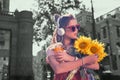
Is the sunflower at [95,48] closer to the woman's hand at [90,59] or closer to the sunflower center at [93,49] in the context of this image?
the sunflower center at [93,49]

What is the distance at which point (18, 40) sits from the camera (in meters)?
19.6

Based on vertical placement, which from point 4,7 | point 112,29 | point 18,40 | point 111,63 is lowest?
point 111,63

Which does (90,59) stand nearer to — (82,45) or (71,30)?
(82,45)

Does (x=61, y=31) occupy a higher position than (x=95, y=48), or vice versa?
(x=61, y=31)

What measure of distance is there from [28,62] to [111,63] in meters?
15.9

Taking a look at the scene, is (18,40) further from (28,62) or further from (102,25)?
(102,25)

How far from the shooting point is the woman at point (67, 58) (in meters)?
6.90

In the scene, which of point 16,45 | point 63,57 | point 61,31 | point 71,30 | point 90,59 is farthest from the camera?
point 16,45

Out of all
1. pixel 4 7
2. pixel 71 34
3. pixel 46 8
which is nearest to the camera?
pixel 71 34

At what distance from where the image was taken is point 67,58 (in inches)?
277

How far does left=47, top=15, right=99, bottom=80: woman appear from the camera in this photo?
22.6 feet

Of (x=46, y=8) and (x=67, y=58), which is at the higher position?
(x=46, y=8)

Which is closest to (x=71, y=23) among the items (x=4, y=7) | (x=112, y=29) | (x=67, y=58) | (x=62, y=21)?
(x=62, y=21)

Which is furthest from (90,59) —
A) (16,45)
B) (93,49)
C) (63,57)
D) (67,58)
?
(16,45)
